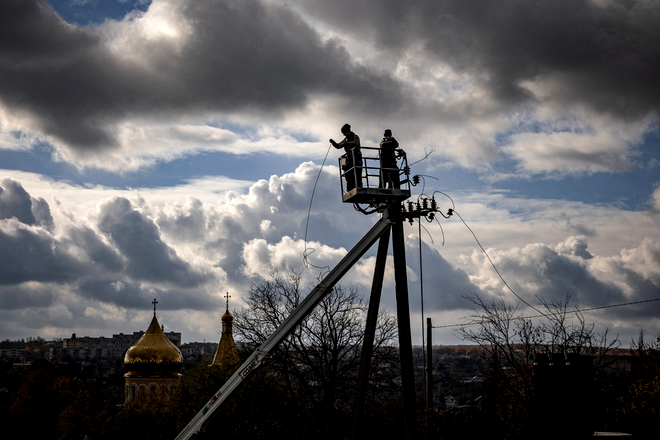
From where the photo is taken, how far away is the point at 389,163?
14.9 metres

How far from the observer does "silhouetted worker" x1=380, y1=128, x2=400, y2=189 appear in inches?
580

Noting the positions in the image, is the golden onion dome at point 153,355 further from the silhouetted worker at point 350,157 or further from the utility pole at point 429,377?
the silhouetted worker at point 350,157

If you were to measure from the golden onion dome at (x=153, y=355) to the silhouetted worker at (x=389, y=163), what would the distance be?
54.8m

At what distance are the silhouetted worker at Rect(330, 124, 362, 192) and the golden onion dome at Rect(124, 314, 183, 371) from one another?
54475 millimetres

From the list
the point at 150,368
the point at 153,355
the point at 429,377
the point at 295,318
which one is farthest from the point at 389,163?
the point at 150,368

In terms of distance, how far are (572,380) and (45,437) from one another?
62.9 m

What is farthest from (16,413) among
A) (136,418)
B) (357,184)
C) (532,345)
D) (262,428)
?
(357,184)

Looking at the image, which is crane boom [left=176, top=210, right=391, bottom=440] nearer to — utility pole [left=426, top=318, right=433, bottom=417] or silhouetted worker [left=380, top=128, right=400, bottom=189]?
silhouetted worker [left=380, top=128, right=400, bottom=189]

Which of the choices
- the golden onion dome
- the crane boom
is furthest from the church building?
the crane boom

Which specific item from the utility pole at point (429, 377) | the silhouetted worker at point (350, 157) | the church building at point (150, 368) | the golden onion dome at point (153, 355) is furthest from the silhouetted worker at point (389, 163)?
the golden onion dome at point (153, 355)

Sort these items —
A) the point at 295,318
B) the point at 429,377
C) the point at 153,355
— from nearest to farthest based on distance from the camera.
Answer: the point at 295,318 → the point at 429,377 → the point at 153,355

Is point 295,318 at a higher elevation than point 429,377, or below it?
higher

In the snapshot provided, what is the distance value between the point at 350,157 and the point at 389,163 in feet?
2.64

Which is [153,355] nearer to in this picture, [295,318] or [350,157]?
[295,318]
